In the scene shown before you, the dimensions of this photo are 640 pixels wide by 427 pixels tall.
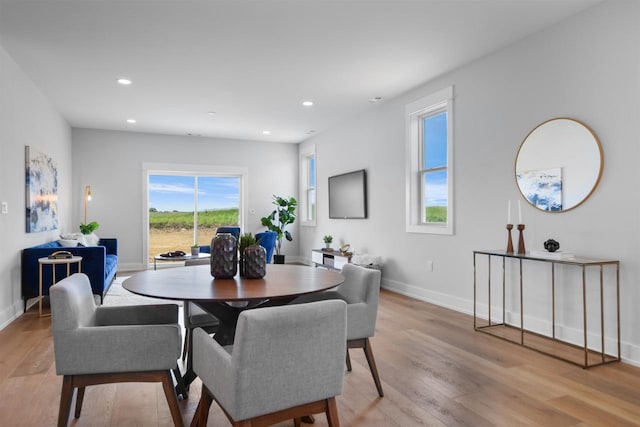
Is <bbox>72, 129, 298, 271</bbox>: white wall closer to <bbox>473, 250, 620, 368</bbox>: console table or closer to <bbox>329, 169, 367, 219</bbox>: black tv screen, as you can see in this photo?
<bbox>329, 169, 367, 219</bbox>: black tv screen

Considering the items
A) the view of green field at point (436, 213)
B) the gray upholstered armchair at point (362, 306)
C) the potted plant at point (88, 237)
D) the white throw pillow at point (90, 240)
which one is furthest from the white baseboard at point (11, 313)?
the view of green field at point (436, 213)

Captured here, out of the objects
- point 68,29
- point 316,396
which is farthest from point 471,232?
point 68,29

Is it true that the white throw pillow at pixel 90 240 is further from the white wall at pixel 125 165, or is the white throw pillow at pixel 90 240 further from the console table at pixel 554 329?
the console table at pixel 554 329

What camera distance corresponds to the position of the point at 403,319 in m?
4.02

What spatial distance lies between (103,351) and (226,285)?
577 millimetres

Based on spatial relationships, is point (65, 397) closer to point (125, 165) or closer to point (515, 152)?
point (515, 152)

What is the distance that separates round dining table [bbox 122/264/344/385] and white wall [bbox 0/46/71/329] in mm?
2505

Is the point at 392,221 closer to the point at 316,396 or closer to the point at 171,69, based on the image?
the point at 171,69

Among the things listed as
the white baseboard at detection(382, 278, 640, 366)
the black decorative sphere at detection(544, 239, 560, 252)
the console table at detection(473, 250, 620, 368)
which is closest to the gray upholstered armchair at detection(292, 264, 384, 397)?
the console table at detection(473, 250, 620, 368)

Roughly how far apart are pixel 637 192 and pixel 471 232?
5.14 feet

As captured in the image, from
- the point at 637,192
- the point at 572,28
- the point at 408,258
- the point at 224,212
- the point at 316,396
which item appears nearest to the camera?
the point at 316,396

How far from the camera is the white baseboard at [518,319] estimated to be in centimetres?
287

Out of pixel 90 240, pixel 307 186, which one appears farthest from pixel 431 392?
pixel 307 186

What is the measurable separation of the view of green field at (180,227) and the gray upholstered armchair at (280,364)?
6.84 meters
